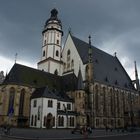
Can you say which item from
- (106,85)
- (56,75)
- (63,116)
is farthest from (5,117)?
(106,85)

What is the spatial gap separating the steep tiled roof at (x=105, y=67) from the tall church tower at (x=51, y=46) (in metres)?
6.03

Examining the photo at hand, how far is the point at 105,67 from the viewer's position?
2881 inches

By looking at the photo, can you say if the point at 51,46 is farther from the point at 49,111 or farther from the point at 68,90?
the point at 49,111

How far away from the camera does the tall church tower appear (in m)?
68.5

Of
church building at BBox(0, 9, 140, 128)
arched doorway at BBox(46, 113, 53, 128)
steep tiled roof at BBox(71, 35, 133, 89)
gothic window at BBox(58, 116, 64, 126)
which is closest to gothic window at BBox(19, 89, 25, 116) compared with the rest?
church building at BBox(0, 9, 140, 128)

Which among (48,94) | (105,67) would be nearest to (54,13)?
(105,67)

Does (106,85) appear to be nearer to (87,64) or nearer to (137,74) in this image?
(87,64)

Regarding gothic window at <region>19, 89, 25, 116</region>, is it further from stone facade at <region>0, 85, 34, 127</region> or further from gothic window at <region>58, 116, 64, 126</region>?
gothic window at <region>58, 116, 64, 126</region>

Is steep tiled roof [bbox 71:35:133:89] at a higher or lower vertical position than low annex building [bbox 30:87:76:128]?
higher

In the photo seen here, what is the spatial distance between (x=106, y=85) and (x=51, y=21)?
1120 inches

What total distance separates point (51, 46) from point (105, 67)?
20.1 m

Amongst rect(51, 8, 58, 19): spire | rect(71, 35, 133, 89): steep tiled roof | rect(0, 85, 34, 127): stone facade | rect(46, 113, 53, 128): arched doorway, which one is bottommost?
rect(46, 113, 53, 128): arched doorway

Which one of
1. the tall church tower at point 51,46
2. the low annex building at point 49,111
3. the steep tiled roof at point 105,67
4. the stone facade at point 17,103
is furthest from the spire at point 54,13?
the stone facade at point 17,103

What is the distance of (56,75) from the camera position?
65.2 meters
